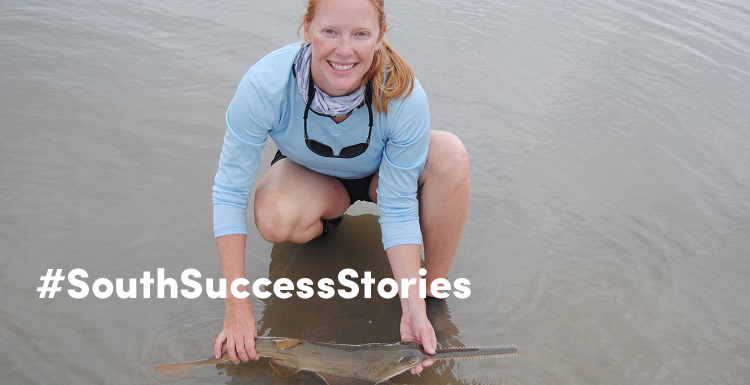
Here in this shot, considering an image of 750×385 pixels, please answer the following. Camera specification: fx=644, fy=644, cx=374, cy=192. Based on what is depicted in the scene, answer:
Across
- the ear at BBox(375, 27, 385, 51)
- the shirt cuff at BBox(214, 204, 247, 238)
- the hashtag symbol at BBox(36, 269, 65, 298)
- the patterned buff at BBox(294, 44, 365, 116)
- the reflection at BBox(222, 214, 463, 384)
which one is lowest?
the reflection at BBox(222, 214, 463, 384)

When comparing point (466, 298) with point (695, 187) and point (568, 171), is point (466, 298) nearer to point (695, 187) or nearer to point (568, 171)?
point (568, 171)

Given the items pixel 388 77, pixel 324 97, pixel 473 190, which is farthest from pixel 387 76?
pixel 473 190

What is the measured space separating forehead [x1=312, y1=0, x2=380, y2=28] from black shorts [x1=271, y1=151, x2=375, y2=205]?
0.88m

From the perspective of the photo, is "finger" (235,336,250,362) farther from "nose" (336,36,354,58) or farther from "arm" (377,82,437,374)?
"nose" (336,36,354,58)

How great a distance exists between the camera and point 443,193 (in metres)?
2.83

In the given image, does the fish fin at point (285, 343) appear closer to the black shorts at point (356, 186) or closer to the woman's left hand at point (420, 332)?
the woman's left hand at point (420, 332)

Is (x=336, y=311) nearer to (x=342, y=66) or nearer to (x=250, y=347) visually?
(x=250, y=347)

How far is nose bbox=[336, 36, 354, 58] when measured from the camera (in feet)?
7.81

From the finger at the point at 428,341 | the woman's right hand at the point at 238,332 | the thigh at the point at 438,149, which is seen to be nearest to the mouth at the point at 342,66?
the thigh at the point at 438,149

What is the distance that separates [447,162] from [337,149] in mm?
485

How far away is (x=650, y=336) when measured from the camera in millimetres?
3014

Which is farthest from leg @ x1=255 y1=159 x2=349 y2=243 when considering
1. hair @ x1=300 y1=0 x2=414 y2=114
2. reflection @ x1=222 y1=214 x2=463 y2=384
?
hair @ x1=300 y1=0 x2=414 y2=114

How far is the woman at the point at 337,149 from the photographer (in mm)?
2469

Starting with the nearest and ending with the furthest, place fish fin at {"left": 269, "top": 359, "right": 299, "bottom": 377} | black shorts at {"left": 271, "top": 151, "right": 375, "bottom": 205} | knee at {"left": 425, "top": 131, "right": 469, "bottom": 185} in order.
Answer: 1. fish fin at {"left": 269, "top": 359, "right": 299, "bottom": 377}
2. knee at {"left": 425, "top": 131, "right": 469, "bottom": 185}
3. black shorts at {"left": 271, "top": 151, "right": 375, "bottom": 205}
